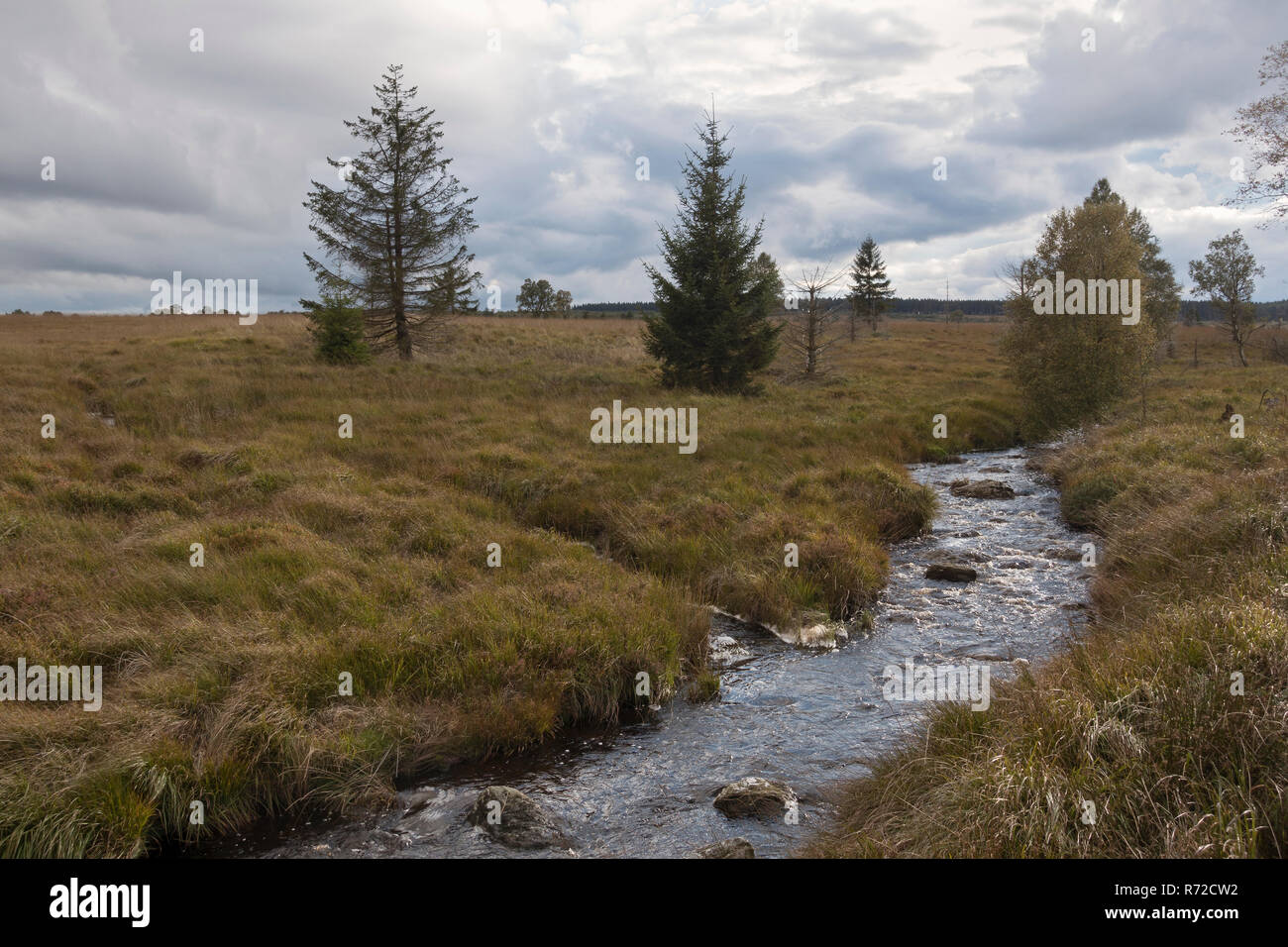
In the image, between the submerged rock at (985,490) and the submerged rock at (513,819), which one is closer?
the submerged rock at (513,819)

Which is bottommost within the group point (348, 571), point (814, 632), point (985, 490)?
point (814, 632)

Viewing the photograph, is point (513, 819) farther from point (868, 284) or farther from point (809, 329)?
point (868, 284)

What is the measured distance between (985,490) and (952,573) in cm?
654

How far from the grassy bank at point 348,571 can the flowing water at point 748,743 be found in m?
0.46

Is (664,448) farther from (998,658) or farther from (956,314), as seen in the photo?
(956,314)

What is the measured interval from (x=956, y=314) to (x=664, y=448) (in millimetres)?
96228

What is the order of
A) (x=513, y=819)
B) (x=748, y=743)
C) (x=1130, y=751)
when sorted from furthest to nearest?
(x=748, y=743)
(x=513, y=819)
(x=1130, y=751)

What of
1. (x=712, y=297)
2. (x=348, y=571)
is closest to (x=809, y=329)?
(x=712, y=297)

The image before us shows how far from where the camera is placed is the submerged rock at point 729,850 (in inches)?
197

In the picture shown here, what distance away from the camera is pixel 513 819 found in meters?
5.55

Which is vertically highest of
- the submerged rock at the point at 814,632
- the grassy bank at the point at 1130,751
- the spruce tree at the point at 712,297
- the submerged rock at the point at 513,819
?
the spruce tree at the point at 712,297

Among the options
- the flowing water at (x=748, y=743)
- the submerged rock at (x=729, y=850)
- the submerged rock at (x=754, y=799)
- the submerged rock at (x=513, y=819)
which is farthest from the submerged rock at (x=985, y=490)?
the submerged rock at (x=513, y=819)

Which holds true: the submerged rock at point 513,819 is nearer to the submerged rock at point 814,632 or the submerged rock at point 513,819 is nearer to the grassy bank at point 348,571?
the grassy bank at point 348,571

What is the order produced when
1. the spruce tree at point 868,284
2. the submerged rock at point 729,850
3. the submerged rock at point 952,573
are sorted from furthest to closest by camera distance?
1. the spruce tree at point 868,284
2. the submerged rock at point 952,573
3. the submerged rock at point 729,850
